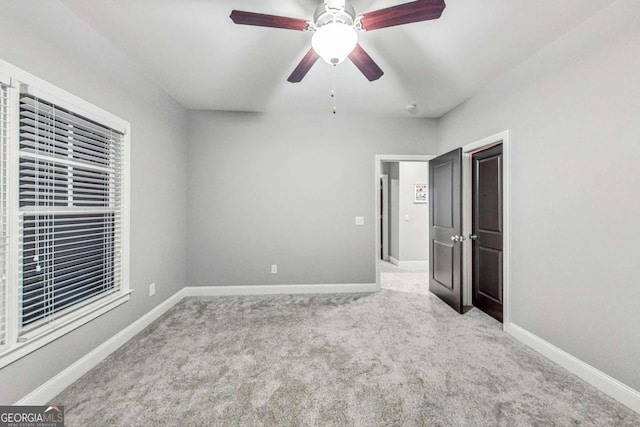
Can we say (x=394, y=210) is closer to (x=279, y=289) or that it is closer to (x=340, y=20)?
(x=279, y=289)

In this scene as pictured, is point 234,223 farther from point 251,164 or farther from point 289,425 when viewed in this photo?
point 289,425

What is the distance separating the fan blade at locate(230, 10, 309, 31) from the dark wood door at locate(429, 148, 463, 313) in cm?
242

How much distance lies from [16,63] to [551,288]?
404 cm

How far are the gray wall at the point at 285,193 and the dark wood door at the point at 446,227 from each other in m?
0.62

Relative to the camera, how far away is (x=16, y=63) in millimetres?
1513

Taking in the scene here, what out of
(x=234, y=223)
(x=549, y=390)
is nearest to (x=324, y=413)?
(x=549, y=390)

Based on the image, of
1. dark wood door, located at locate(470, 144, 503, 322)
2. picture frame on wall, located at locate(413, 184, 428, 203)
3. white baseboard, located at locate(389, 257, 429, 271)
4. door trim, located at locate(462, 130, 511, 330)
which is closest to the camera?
door trim, located at locate(462, 130, 511, 330)

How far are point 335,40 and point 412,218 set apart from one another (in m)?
4.76

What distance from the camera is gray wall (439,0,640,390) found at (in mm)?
1663

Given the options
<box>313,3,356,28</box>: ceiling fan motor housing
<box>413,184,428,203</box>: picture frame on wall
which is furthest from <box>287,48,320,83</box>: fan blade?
<box>413,184,428,203</box>: picture frame on wall

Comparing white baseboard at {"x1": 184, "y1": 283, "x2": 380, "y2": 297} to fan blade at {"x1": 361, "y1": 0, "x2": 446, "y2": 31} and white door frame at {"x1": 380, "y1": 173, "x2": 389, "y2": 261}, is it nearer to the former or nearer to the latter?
white door frame at {"x1": 380, "y1": 173, "x2": 389, "y2": 261}

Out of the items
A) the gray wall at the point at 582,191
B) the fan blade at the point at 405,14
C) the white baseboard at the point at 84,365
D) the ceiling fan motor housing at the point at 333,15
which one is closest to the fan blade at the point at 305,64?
the ceiling fan motor housing at the point at 333,15

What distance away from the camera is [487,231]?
3053mm

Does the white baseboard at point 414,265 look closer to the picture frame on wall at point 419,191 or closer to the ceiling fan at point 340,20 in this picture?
the picture frame on wall at point 419,191
